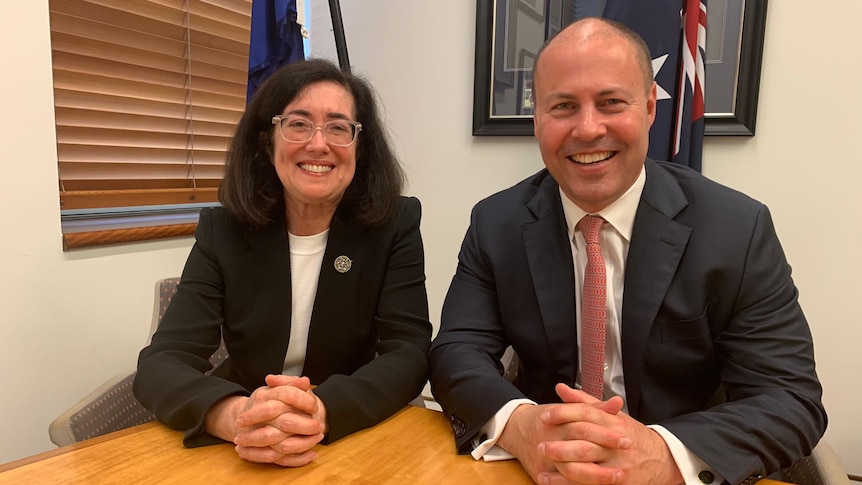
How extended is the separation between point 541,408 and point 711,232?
21.6 inches

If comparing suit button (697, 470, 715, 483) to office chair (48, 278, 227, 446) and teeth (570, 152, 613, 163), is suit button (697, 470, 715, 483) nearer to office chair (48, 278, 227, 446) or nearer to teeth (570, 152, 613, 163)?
teeth (570, 152, 613, 163)

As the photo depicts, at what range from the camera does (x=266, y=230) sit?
1.47 metres

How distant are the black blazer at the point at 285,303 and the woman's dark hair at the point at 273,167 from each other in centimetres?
5

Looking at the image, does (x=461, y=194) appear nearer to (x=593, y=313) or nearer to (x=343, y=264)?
(x=343, y=264)

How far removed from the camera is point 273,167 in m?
1.57

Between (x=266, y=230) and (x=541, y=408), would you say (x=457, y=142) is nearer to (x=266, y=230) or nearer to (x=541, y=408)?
(x=266, y=230)

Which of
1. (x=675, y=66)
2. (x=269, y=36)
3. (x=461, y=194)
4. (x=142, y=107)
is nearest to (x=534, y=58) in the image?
(x=675, y=66)

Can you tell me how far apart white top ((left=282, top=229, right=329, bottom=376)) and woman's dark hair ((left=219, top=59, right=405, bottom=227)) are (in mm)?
111

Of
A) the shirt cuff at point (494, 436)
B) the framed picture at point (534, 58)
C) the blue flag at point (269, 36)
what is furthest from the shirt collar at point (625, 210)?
the blue flag at point (269, 36)

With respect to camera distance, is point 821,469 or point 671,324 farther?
point 671,324

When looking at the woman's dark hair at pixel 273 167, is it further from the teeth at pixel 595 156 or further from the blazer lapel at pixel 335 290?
the teeth at pixel 595 156

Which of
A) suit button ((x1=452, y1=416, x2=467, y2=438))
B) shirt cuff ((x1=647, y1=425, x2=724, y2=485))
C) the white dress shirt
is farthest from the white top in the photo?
shirt cuff ((x1=647, y1=425, x2=724, y2=485))

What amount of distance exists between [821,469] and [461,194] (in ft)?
5.51

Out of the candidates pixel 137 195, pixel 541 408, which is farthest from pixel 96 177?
pixel 541 408
